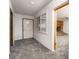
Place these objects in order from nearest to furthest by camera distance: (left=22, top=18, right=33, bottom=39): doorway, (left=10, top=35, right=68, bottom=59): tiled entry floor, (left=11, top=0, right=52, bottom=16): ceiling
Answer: (left=10, top=35, right=68, bottom=59): tiled entry floor, (left=11, top=0, right=52, bottom=16): ceiling, (left=22, top=18, right=33, bottom=39): doorway

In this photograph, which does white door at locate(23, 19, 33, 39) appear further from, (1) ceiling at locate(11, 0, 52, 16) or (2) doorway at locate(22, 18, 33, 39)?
(1) ceiling at locate(11, 0, 52, 16)

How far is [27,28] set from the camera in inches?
259

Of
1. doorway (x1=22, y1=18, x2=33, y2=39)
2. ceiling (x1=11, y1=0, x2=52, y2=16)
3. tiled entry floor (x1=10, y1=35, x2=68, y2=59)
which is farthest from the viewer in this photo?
doorway (x1=22, y1=18, x2=33, y2=39)

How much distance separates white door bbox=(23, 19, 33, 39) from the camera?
255 inches

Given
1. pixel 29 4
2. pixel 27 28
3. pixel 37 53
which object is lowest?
pixel 37 53

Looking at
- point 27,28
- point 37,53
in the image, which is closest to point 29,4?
point 37,53

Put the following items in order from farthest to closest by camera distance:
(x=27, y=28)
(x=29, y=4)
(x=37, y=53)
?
(x=27, y=28) < (x=29, y=4) < (x=37, y=53)

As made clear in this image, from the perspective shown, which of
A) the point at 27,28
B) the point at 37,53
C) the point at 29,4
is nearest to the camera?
the point at 37,53

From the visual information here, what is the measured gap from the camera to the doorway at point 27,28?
21.0 ft

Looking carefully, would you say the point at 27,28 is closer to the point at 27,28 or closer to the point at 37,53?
the point at 27,28

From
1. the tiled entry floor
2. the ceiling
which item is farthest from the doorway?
the tiled entry floor

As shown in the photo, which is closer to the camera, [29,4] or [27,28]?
[29,4]

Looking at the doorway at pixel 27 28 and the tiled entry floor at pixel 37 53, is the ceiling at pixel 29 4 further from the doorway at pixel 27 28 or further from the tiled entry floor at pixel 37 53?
the doorway at pixel 27 28
